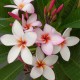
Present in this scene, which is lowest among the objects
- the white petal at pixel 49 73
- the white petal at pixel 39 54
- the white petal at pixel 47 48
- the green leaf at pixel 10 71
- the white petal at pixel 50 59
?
the green leaf at pixel 10 71

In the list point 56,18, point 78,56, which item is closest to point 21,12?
point 56,18

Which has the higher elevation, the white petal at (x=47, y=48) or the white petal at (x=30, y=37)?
the white petal at (x=30, y=37)

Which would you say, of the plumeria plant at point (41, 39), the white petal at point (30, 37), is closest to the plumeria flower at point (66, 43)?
the plumeria plant at point (41, 39)

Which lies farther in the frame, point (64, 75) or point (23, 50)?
point (64, 75)

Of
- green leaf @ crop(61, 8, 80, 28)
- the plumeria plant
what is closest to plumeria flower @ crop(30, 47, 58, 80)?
the plumeria plant

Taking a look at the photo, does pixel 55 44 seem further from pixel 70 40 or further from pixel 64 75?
pixel 64 75

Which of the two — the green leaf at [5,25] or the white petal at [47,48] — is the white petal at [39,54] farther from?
the green leaf at [5,25]

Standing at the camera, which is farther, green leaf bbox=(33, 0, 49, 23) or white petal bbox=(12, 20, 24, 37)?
green leaf bbox=(33, 0, 49, 23)

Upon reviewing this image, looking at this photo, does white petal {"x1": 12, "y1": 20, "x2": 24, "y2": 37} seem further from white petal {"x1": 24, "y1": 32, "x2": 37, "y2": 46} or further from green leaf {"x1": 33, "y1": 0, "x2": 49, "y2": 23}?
green leaf {"x1": 33, "y1": 0, "x2": 49, "y2": 23}
